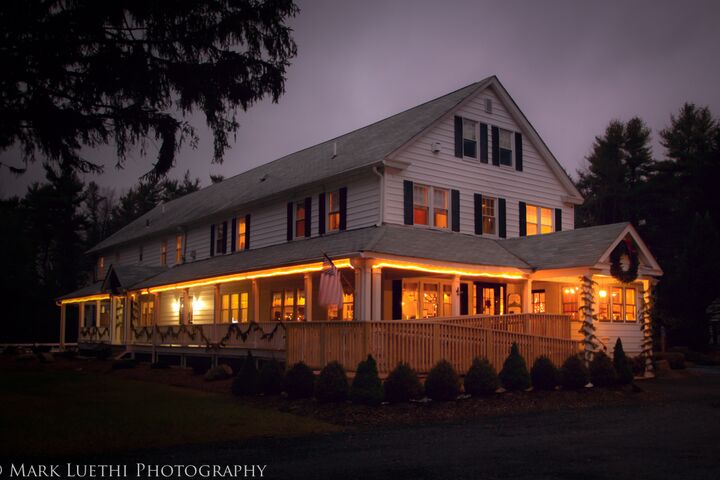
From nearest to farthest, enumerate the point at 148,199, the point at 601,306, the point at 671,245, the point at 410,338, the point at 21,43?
1. the point at 21,43
2. the point at 410,338
3. the point at 601,306
4. the point at 671,245
5. the point at 148,199

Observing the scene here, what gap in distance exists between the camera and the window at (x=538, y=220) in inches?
1099

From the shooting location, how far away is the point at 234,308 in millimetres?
31609

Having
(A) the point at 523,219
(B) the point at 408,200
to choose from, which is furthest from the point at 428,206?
(A) the point at 523,219

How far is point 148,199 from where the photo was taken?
246ft

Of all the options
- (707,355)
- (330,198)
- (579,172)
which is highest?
(579,172)

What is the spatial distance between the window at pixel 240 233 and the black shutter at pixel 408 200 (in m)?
9.63

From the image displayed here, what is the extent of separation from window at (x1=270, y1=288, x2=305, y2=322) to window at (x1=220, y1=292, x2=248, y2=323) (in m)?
1.94

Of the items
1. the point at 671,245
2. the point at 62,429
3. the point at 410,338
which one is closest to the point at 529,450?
the point at 410,338

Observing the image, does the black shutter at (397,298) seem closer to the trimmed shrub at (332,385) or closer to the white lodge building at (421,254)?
the white lodge building at (421,254)

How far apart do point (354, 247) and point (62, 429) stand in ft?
33.5

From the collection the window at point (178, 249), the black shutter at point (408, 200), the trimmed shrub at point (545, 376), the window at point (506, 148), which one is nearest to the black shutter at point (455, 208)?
the black shutter at point (408, 200)

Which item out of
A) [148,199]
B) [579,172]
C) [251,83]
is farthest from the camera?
[148,199]

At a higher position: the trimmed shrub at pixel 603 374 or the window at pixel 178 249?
the window at pixel 178 249

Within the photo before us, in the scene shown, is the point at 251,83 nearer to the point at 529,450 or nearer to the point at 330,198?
the point at 529,450
